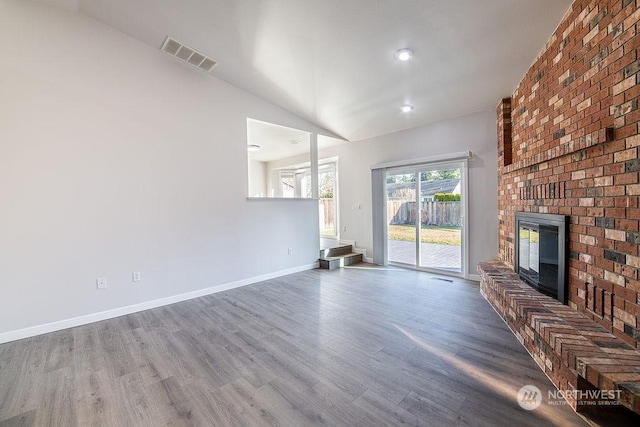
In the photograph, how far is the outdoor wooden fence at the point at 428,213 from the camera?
14.3 ft

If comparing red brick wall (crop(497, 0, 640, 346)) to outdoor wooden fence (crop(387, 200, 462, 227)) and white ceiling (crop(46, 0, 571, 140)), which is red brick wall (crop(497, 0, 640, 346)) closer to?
white ceiling (crop(46, 0, 571, 140))

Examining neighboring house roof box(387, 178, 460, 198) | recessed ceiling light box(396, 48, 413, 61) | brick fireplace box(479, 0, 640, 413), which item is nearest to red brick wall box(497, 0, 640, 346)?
brick fireplace box(479, 0, 640, 413)

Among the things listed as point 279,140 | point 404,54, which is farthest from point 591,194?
point 279,140

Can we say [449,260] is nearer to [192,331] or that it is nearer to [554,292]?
[554,292]

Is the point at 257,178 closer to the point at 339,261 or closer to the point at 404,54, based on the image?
the point at 339,261

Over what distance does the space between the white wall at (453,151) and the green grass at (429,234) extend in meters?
0.29

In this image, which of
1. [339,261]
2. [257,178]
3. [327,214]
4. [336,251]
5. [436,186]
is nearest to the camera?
[436,186]

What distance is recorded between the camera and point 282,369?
2.04m

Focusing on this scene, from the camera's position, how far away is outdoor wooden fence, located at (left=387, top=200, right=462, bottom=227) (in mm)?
4371

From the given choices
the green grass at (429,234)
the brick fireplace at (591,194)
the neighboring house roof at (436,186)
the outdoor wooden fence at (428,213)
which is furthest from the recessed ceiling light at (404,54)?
the green grass at (429,234)

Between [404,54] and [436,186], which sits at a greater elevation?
[404,54]

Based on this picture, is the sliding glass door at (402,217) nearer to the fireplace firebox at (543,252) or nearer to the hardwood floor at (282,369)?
the hardwood floor at (282,369)

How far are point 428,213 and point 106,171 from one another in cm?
469

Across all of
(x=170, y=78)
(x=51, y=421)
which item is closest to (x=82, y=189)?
(x=170, y=78)
